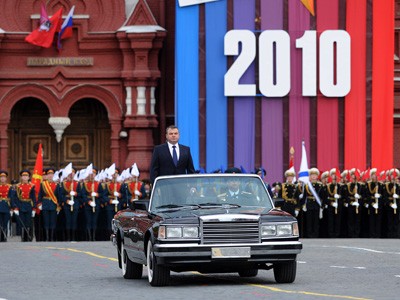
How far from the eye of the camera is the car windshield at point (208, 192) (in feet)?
62.5

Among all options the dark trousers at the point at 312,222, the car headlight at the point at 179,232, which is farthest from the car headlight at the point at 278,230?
the dark trousers at the point at 312,222

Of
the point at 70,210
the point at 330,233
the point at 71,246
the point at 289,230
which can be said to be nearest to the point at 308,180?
the point at 330,233

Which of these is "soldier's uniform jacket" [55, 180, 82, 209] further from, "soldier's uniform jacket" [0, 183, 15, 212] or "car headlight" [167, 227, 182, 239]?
"car headlight" [167, 227, 182, 239]

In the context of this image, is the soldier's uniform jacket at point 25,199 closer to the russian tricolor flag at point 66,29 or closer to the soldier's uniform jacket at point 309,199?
the soldier's uniform jacket at point 309,199

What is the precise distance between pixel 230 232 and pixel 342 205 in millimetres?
19769

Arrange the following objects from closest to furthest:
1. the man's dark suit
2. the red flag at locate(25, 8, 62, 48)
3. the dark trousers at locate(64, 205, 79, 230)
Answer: the man's dark suit → the dark trousers at locate(64, 205, 79, 230) → the red flag at locate(25, 8, 62, 48)

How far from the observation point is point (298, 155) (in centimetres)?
4503

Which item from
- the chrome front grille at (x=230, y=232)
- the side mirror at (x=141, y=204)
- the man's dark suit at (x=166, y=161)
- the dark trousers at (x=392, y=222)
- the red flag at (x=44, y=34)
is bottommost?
the dark trousers at (x=392, y=222)

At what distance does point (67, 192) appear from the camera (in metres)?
37.8

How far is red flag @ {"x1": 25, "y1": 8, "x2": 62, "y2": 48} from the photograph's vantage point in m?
45.9

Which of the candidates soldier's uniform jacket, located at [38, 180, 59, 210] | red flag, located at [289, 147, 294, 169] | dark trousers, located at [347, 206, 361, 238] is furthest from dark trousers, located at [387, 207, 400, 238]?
soldier's uniform jacket, located at [38, 180, 59, 210]

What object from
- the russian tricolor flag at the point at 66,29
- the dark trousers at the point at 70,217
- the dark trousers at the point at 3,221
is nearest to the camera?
the dark trousers at the point at 3,221

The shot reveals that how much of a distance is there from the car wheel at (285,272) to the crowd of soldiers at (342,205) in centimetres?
1807

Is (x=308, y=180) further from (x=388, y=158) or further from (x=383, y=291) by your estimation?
(x=383, y=291)
